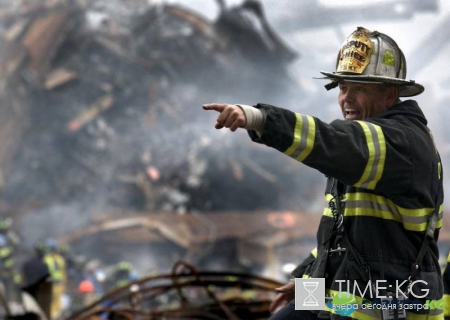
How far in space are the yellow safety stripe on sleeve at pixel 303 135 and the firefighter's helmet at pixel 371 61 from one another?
41 cm

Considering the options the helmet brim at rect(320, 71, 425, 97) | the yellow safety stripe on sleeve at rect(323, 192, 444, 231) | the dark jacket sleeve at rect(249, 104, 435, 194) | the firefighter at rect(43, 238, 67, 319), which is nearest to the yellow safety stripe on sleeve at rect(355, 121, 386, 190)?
the dark jacket sleeve at rect(249, 104, 435, 194)

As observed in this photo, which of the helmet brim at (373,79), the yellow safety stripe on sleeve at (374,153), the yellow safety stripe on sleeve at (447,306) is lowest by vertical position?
the yellow safety stripe on sleeve at (447,306)

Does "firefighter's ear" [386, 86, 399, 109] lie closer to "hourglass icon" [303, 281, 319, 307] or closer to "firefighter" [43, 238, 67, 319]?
"hourglass icon" [303, 281, 319, 307]

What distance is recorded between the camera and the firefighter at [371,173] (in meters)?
1.62

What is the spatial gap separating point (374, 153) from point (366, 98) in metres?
0.37

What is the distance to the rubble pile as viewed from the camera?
12.7 metres

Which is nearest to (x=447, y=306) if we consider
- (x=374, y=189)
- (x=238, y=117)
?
(x=374, y=189)

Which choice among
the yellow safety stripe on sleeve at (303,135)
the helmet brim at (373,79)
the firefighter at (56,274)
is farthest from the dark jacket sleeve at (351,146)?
the firefighter at (56,274)

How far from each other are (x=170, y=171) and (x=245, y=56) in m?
2.94

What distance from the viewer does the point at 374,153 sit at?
1673 mm

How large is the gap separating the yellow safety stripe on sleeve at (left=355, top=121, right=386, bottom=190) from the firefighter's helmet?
0.94ft

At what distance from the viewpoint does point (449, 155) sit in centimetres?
1167

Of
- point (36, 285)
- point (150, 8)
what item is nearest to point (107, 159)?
point (150, 8)

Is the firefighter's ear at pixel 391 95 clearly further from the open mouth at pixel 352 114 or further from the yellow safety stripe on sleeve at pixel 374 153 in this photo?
the yellow safety stripe on sleeve at pixel 374 153
